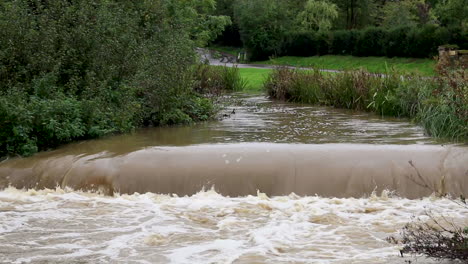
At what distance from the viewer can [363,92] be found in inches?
642

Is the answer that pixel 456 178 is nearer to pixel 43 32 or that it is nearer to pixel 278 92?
pixel 43 32

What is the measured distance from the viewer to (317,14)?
47.9m

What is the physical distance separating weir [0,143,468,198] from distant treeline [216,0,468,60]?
24210 mm

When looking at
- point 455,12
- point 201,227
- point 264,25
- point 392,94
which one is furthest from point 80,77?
point 264,25

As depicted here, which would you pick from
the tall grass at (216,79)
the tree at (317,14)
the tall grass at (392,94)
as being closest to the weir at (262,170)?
the tall grass at (392,94)

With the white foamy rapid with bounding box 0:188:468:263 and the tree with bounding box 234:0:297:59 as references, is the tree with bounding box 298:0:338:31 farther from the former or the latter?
the white foamy rapid with bounding box 0:188:468:263

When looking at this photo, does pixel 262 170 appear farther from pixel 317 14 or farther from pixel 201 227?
pixel 317 14

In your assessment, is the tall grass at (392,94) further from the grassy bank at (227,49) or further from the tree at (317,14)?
the grassy bank at (227,49)

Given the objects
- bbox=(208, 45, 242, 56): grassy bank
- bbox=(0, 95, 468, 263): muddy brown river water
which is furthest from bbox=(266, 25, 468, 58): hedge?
bbox=(0, 95, 468, 263): muddy brown river water

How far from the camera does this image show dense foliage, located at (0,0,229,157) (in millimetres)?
10906

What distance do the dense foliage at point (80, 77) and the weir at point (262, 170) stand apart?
1005mm

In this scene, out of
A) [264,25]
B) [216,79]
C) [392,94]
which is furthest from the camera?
[264,25]

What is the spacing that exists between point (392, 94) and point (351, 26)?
3592 cm

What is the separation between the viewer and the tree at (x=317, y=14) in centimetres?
4747
